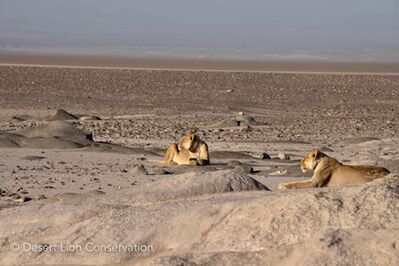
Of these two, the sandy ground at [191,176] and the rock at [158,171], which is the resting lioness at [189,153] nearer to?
the sandy ground at [191,176]

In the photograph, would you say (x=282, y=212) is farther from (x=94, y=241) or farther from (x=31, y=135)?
(x=31, y=135)

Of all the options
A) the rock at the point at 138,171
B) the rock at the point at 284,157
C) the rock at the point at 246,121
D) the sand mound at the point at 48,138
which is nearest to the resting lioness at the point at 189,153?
the rock at the point at 138,171

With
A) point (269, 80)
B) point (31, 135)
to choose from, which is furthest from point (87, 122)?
point (269, 80)

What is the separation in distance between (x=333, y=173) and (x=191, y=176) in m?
3.47

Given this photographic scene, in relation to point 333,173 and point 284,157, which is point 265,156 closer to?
point 284,157

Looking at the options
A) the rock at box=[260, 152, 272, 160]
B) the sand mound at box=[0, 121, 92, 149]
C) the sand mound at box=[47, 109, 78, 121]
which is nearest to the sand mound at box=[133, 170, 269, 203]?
the rock at box=[260, 152, 272, 160]

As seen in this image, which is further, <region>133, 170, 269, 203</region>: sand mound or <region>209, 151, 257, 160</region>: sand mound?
<region>209, 151, 257, 160</region>: sand mound

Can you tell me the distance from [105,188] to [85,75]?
31171 millimetres

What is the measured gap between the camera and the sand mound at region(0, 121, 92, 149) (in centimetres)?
1783

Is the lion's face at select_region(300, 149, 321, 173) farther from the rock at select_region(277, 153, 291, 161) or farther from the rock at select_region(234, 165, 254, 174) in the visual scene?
the rock at select_region(277, 153, 291, 161)

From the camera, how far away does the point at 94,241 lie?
26.3ft

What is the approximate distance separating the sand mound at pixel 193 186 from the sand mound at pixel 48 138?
8.33 m

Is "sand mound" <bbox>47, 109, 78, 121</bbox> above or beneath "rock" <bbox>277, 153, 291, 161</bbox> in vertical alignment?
beneath

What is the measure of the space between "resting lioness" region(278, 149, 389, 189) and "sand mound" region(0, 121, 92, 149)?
5.68m
